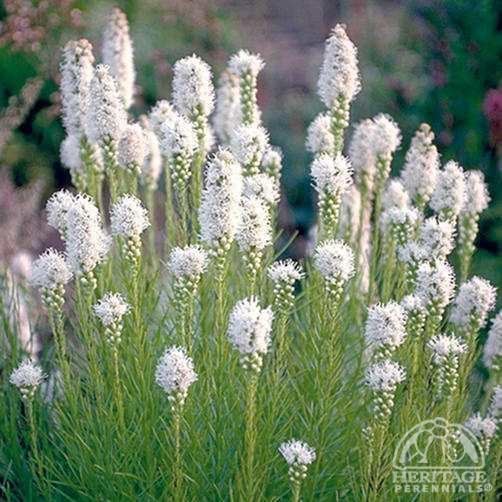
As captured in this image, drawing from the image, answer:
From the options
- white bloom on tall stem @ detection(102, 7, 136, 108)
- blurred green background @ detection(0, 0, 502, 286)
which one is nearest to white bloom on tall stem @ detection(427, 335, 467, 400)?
white bloom on tall stem @ detection(102, 7, 136, 108)

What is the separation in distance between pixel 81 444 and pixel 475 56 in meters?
4.22

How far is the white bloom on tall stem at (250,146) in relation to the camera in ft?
11.6

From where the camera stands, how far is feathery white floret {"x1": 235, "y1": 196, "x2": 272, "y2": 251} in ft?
9.57

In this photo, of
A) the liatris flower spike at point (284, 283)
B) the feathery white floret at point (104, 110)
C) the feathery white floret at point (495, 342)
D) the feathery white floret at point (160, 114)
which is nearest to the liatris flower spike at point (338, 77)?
the feathery white floret at point (160, 114)

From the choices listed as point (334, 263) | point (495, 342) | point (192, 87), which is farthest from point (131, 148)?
point (495, 342)

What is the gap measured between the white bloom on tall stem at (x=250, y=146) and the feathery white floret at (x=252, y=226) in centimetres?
60

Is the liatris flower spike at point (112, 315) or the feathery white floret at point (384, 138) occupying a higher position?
the feathery white floret at point (384, 138)

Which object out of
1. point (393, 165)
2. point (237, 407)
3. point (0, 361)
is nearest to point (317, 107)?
point (393, 165)

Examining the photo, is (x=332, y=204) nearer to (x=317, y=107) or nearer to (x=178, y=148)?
(x=178, y=148)

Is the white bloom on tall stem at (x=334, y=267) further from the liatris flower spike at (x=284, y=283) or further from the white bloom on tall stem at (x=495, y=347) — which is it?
the white bloom on tall stem at (x=495, y=347)

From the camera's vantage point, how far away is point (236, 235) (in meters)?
3.00

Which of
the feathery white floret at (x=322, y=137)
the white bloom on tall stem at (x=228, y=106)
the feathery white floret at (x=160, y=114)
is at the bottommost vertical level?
the feathery white floret at (x=322, y=137)

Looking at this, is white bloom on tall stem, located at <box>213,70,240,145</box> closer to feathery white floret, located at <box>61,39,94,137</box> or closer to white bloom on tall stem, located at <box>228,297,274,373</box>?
feathery white floret, located at <box>61,39,94,137</box>

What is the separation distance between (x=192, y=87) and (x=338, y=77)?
0.50m
